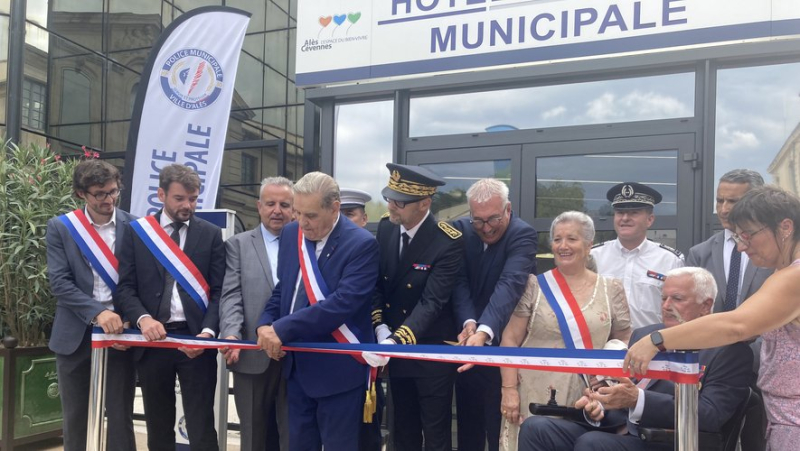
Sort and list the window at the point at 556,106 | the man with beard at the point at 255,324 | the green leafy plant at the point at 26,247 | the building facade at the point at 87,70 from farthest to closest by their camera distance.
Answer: the building facade at the point at 87,70 < the green leafy plant at the point at 26,247 < the window at the point at 556,106 < the man with beard at the point at 255,324

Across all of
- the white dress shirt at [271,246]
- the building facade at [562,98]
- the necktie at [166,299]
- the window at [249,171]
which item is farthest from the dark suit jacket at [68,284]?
the window at [249,171]

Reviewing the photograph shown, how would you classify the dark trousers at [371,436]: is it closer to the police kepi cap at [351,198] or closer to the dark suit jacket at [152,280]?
the dark suit jacket at [152,280]

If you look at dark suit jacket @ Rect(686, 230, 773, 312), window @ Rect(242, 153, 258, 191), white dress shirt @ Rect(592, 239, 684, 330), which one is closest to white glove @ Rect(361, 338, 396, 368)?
white dress shirt @ Rect(592, 239, 684, 330)

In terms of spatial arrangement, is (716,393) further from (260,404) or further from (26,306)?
(26,306)

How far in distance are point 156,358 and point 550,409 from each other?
1966 mm

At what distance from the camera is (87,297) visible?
3.42 metres

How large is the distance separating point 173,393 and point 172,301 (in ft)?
1.64

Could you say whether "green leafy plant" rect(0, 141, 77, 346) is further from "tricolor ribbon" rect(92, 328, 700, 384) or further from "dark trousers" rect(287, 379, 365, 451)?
"dark trousers" rect(287, 379, 365, 451)

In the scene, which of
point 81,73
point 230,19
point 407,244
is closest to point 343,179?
point 230,19

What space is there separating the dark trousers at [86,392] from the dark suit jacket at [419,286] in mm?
1361

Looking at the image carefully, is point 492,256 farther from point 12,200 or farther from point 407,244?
point 12,200

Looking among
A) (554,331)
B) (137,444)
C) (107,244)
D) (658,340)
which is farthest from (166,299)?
(658,340)

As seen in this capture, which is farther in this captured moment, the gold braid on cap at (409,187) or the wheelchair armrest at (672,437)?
the gold braid on cap at (409,187)

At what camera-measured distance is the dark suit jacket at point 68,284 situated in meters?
3.43
